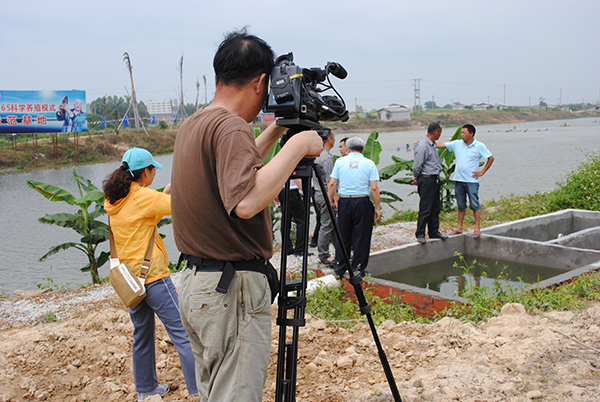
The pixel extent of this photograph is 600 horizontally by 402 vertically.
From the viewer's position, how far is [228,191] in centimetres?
145

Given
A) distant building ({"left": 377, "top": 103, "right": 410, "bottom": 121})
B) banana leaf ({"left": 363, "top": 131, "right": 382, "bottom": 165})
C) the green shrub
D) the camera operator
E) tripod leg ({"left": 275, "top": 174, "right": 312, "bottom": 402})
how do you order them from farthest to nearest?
distant building ({"left": 377, "top": 103, "right": 410, "bottom": 121}) → the green shrub → banana leaf ({"left": 363, "top": 131, "right": 382, "bottom": 165}) → tripod leg ({"left": 275, "top": 174, "right": 312, "bottom": 402}) → the camera operator

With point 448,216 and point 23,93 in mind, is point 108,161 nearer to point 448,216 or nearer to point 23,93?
point 23,93

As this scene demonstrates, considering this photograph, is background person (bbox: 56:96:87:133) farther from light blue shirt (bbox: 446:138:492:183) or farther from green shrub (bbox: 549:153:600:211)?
green shrub (bbox: 549:153:600:211)

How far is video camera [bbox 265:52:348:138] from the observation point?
1659mm

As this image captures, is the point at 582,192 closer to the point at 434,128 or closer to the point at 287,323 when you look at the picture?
the point at 434,128

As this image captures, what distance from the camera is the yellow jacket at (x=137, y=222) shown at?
2.88 m

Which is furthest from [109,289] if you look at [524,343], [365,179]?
[524,343]

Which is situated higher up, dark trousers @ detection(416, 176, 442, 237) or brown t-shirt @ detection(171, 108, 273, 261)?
brown t-shirt @ detection(171, 108, 273, 261)

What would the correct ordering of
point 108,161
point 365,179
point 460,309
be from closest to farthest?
point 460,309 → point 365,179 → point 108,161

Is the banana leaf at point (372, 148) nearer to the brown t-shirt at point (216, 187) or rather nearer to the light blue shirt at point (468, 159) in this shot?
the light blue shirt at point (468, 159)

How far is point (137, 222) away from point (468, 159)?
5528 mm

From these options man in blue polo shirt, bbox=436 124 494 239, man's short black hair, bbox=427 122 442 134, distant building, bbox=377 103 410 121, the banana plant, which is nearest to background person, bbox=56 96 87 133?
the banana plant

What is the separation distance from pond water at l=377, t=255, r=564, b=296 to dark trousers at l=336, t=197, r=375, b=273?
2.69 feet

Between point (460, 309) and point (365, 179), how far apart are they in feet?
6.10
